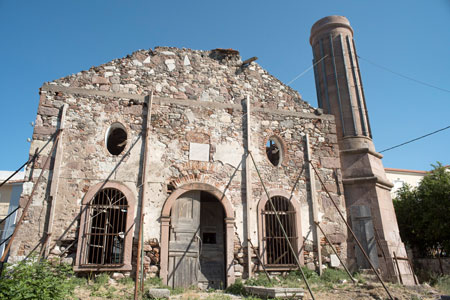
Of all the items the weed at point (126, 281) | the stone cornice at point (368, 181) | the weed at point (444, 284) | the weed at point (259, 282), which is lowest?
the weed at point (444, 284)

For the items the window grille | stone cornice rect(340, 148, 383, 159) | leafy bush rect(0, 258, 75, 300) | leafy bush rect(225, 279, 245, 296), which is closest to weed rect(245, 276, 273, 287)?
leafy bush rect(225, 279, 245, 296)

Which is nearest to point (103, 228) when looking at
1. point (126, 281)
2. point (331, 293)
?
point (126, 281)

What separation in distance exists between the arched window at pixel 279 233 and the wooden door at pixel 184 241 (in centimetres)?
184

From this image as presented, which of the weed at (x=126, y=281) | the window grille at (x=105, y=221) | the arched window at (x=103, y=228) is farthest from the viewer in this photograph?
the window grille at (x=105, y=221)

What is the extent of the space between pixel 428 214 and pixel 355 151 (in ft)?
17.7

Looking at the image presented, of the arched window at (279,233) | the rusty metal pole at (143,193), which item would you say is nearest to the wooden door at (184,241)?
the rusty metal pole at (143,193)

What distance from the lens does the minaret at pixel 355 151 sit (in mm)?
9562

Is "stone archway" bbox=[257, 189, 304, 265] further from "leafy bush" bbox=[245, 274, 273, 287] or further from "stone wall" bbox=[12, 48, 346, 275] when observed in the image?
"leafy bush" bbox=[245, 274, 273, 287]

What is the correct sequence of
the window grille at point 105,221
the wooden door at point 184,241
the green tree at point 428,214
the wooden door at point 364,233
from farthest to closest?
the green tree at point 428,214 → the wooden door at point 364,233 → the wooden door at point 184,241 → the window grille at point 105,221

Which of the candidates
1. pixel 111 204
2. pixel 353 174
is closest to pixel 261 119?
pixel 353 174

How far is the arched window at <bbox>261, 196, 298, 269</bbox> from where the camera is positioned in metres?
9.30

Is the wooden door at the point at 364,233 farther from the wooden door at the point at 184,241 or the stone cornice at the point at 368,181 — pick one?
the wooden door at the point at 184,241

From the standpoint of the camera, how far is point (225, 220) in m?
9.14

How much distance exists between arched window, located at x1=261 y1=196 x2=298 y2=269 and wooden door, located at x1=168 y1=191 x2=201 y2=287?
1.84 meters
